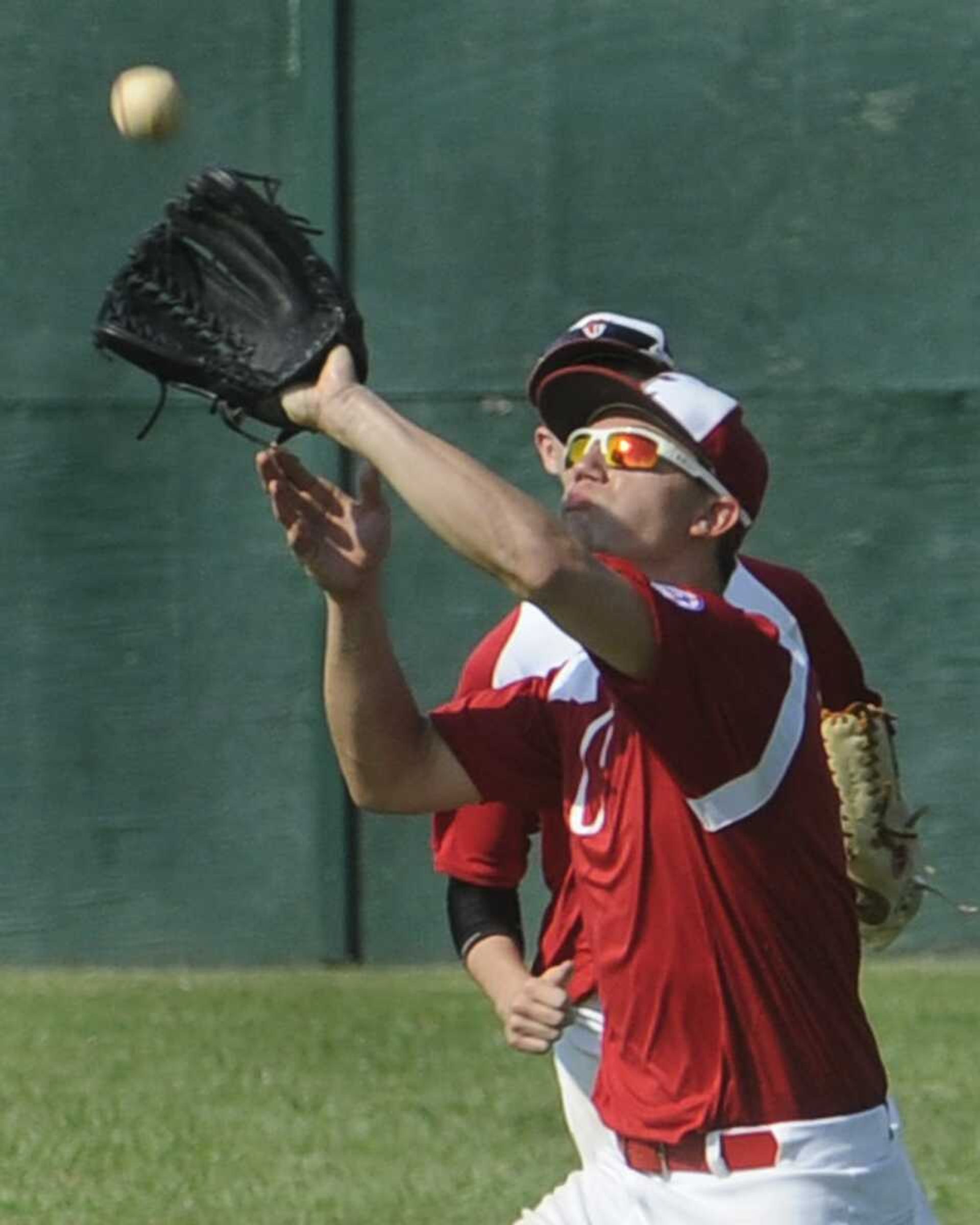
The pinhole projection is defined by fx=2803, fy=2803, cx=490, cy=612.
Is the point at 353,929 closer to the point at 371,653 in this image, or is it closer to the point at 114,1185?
the point at 114,1185

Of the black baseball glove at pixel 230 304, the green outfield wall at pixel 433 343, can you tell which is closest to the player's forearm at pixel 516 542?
the black baseball glove at pixel 230 304

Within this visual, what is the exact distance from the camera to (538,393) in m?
4.19

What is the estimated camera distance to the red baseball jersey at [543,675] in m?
4.45

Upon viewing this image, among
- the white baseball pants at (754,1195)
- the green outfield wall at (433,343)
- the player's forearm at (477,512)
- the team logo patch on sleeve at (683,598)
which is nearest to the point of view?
the player's forearm at (477,512)

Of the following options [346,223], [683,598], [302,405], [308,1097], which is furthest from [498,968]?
[346,223]

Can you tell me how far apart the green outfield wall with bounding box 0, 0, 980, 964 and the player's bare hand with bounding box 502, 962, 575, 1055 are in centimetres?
481

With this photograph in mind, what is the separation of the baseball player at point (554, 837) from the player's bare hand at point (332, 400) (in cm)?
80

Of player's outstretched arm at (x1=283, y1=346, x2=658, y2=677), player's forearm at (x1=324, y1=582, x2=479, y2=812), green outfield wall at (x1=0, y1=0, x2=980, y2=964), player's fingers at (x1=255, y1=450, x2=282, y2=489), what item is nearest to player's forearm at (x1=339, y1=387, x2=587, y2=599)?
player's outstretched arm at (x1=283, y1=346, x2=658, y2=677)

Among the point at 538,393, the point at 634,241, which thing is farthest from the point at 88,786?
the point at 538,393

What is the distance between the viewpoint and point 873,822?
182 inches

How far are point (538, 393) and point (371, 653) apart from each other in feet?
1.83

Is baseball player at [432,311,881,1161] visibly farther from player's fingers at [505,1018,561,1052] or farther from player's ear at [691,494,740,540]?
player's ear at [691,494,740,540]

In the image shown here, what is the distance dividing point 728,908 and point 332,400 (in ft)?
2.67

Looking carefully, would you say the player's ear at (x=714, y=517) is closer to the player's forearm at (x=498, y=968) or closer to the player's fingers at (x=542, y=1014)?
the player's fingers at (x=542, y=1014)
